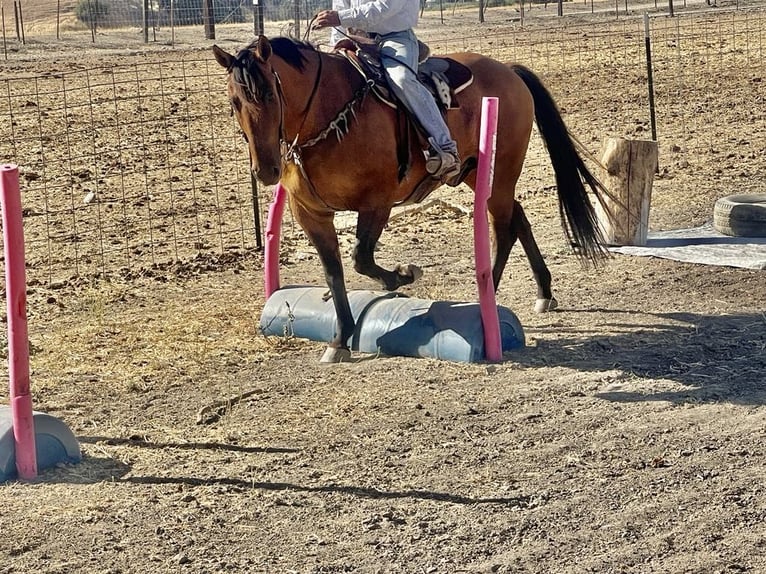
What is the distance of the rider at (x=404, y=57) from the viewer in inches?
274

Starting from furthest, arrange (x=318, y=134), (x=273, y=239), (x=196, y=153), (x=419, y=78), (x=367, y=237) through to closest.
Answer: (x=196, y=153), (x=273, y=239), (x=419, y=78), (x=367, y=237), (x=318, y=134)

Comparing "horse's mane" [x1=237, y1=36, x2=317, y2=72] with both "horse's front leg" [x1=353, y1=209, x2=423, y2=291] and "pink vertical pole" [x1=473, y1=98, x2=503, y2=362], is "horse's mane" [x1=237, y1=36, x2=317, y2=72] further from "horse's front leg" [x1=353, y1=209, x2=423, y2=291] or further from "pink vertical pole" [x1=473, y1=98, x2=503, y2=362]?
"pink vertical pole" [x1=473, y1=98, x2=503, y2=362]

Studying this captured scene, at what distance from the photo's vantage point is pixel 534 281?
29.1 ft

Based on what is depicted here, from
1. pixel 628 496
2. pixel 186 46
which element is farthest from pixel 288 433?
pixel 186 46

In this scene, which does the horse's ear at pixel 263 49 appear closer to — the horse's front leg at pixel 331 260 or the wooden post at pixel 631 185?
the horse's front leg at pixel 331 260

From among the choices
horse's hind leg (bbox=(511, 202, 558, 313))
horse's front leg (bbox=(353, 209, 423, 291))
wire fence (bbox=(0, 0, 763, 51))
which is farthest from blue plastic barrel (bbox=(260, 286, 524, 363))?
wire fence (bbox=(0, 0, 763, 51))

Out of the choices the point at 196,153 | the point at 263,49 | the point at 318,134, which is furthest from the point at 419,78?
the point at 196,153

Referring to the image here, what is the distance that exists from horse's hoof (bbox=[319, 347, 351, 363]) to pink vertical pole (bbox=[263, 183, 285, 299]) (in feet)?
3.43

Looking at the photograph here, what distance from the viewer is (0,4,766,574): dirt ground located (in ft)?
14.7

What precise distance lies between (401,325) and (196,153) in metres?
7.02

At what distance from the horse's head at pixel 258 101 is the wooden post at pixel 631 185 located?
4027 millimetres

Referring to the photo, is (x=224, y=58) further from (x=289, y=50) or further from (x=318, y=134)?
(x=318, y=134)

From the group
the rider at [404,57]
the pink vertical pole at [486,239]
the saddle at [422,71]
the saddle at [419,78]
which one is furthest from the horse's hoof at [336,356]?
the saddle at [422,71]

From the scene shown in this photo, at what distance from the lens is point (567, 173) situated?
8281mm
